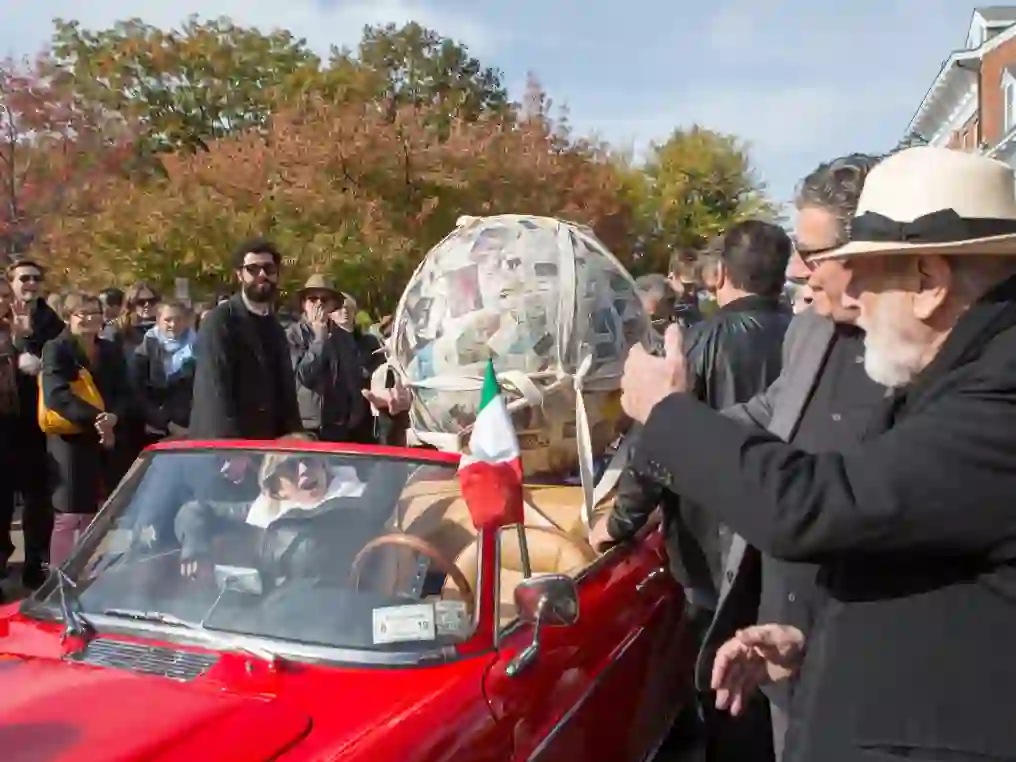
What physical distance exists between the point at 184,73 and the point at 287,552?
27.7 metres

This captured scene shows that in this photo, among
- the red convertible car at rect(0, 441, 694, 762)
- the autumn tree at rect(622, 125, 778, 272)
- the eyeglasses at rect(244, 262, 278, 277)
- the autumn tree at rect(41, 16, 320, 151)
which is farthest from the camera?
the autumn tree at rect(622, 125, 778, 272)

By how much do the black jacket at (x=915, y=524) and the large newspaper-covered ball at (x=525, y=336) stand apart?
188 cm

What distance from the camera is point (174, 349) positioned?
7957 mm

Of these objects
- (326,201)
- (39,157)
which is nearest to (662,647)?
(326,201)

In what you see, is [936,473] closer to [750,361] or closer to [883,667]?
[883,667]

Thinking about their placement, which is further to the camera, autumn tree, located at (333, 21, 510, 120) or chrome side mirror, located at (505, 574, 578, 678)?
autumn tree, located at (333, 21, 510, 120)

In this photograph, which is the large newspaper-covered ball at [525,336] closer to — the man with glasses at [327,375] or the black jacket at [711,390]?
the black jacket at [711,390]

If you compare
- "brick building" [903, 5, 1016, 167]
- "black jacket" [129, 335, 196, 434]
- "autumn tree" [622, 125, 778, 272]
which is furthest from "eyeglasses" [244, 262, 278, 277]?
"autumn tree" [622, 125, 778, 272]

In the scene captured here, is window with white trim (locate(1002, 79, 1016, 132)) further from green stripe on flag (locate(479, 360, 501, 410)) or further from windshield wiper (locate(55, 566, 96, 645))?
windshield wiper (locate(55, 566, 96, 645))

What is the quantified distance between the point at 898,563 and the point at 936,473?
202 mm

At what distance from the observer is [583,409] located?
147 inches

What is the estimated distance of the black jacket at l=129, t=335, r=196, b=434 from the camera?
7531 mm

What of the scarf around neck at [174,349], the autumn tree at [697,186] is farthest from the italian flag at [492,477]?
the autumn tree at [697,186]

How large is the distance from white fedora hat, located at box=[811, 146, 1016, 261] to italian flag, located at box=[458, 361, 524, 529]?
0.93 metres
